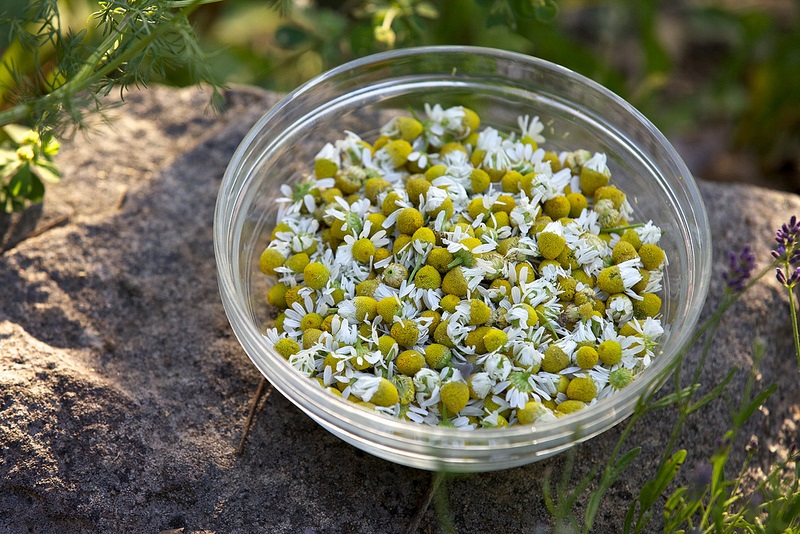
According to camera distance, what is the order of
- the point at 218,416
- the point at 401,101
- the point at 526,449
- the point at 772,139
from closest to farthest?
the point at 526,449 < the point at 218,416 < the point at 401,101 < the point at 772,139

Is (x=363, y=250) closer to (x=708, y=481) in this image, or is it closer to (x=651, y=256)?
(x=651, y=256)

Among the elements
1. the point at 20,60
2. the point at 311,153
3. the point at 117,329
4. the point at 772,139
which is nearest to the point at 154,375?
the point at 117,329

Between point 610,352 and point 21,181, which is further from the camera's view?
point 21,181

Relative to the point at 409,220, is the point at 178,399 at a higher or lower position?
lower

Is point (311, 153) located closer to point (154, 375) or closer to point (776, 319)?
point (154, 375)

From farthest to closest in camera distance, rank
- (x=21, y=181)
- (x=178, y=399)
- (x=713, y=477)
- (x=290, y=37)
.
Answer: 1. (x=290, y=37)
2. (x=21, y=181)
3. (x=178, y=399)
4. (x=713, y=477)

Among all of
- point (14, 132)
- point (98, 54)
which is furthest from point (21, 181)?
point (98, 54)

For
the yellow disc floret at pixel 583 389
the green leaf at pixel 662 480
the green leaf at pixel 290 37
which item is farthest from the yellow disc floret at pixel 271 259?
the green leaf at pixel 290 37

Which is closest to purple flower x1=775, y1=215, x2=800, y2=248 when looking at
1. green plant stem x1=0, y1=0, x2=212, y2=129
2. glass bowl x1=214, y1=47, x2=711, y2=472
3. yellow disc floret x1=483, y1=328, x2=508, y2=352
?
glass bowl x1=214, y1=47, x2=711, y2=472
